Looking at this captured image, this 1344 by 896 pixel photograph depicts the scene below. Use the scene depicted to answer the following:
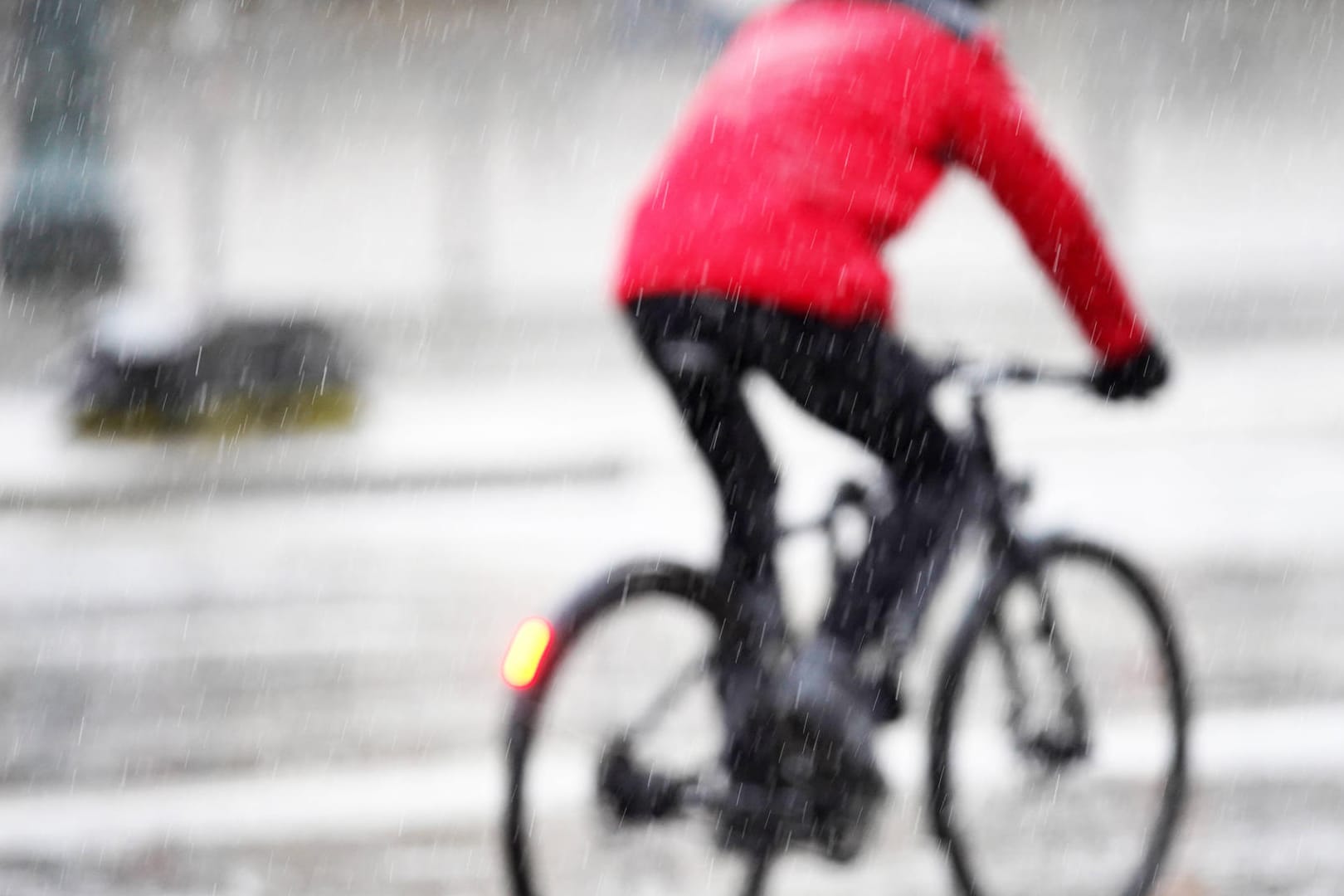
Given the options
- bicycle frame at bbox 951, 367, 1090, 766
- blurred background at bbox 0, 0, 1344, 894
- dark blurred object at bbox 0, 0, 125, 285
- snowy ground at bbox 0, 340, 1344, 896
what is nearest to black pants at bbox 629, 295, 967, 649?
bicycle frame at bbox 951, 367, 1090, 766

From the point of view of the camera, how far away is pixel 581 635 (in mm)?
3088

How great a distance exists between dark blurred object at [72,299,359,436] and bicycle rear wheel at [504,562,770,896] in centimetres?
756

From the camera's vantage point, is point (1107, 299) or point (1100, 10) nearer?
point (1107, 299)

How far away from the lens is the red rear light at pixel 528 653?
3.03 metres

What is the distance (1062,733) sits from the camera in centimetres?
363

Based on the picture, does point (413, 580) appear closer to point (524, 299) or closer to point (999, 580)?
point (999, 580)

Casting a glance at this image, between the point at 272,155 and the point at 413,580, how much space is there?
19496mm

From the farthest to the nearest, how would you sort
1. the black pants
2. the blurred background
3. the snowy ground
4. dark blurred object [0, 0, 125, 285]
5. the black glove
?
dark blurred object [0, 0, 125, 285]
the blurred background
the snowy ground
the black glove
the black pants

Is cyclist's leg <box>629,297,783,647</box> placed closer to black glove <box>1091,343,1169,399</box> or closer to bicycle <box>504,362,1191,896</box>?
bicycle <box>504,362,1191,896</box>

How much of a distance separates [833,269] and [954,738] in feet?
Result: 2.95

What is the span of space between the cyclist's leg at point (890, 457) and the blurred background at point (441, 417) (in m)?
0.66

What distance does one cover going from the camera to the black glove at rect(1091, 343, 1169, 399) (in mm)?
3373

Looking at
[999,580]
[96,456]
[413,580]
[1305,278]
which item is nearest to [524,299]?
[1305,278]

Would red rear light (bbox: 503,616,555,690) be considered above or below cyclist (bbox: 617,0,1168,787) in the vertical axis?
below
